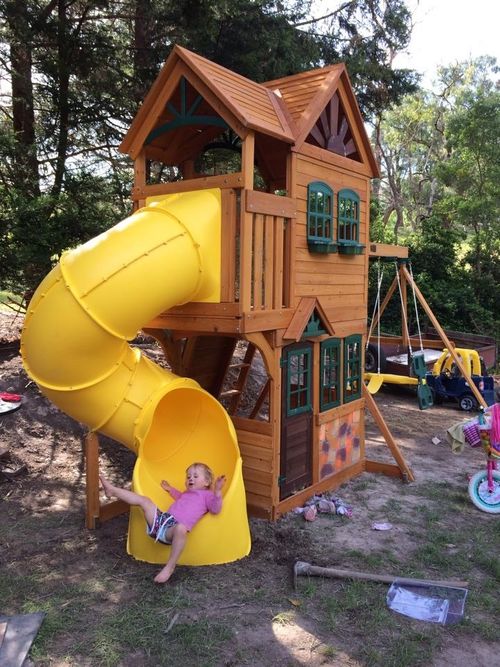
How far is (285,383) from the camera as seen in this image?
19.8 ft

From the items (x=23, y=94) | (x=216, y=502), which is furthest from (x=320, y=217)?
(x=23, y=94)

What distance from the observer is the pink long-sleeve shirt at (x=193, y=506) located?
15.6 ft

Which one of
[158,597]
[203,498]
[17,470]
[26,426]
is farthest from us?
[26,426]

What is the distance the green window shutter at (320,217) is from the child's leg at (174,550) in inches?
128

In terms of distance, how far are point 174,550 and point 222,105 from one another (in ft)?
12.9

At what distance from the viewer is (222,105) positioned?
5379 mm

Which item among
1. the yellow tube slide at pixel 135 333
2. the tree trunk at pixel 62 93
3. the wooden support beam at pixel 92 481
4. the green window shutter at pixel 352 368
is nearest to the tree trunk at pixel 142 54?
the tree trunk at pixel 62 93

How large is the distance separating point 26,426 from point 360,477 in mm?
4536

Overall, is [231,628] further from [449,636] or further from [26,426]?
[26,426]

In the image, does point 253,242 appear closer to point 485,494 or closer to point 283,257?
point 283,257

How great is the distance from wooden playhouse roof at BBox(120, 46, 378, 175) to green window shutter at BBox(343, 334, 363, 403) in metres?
2.50

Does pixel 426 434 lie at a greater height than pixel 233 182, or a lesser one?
lesser

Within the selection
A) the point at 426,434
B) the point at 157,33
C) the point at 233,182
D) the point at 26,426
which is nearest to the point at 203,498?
the point at 233,182

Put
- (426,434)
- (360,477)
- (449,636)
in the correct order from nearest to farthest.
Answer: (449,636) → (360,477) → (426,434)
